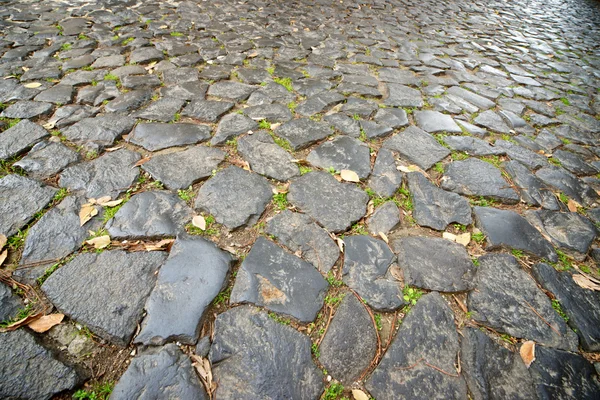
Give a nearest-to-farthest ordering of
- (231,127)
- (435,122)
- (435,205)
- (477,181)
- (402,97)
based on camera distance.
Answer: (435,205)
(477,181)
(231,127)
(435,122)
(402,97)

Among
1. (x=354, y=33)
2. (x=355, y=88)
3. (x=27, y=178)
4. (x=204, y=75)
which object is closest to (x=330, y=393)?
(x=27, y=178)


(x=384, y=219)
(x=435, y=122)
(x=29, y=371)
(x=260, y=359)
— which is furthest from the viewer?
(x=435, y=122)

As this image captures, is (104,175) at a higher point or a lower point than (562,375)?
higher

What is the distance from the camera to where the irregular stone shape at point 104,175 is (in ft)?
5.82

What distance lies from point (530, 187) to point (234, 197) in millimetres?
2086

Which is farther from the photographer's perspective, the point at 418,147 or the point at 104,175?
the point at 418,147

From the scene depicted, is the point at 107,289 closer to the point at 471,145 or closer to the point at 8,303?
the point at 8,303

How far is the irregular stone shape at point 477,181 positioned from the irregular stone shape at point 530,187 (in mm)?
87

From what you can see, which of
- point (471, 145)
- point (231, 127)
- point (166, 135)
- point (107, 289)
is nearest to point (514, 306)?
point (471, 145)

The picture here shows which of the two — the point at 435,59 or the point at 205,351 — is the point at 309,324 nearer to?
the point at 205,351

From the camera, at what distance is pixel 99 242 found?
A: 58.9 inches

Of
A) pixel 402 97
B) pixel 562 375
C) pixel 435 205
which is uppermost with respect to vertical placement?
pixel 402 97

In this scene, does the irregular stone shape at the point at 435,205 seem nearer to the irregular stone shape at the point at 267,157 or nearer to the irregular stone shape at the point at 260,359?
the irregular stone shape at the point at 267,157

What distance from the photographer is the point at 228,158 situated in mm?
2086
